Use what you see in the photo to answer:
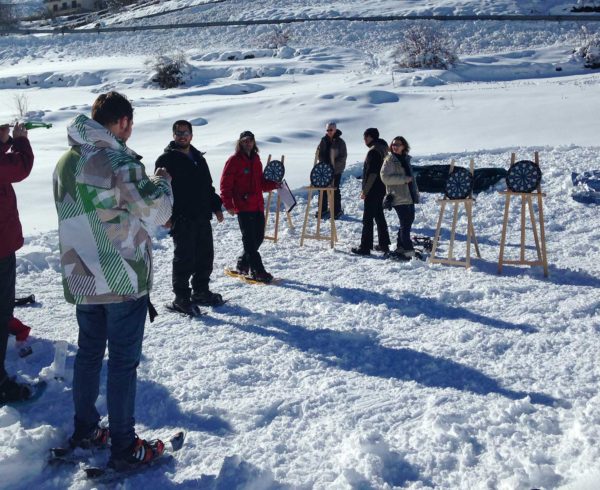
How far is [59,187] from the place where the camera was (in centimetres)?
339

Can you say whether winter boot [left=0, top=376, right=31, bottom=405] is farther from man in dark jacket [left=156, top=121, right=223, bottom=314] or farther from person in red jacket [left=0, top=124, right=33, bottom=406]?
man in dark jacket [left=156, top=121, right=223, bottom=314]

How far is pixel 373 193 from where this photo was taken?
8508 millimetres

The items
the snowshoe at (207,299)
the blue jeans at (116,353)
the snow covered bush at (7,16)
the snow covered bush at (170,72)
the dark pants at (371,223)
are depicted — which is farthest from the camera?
the snow covered bush at (7,16)

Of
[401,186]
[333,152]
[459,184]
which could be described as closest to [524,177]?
[459,184]

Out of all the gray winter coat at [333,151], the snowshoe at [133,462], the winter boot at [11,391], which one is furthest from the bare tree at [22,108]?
the snowshoe at [133,462]

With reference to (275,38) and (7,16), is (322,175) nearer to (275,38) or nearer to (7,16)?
(275,38)

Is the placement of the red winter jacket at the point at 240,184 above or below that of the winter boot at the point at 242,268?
above

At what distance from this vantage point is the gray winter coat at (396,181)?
26.1 feet

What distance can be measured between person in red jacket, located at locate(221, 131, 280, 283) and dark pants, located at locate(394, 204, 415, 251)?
74.9 inches

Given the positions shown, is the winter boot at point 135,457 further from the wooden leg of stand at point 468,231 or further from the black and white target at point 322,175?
the black and white target at point 322,175

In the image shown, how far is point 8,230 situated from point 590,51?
90.2 ft

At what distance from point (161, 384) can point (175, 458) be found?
1.10m

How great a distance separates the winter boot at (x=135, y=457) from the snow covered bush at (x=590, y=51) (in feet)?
90.4

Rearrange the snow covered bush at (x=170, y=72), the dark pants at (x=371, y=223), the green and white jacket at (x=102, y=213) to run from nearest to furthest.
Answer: the green and white jacket at (x=102, y=213) → the dark pants at (x=371, y=223) → the snow covered bush at (x=170, y=72)
